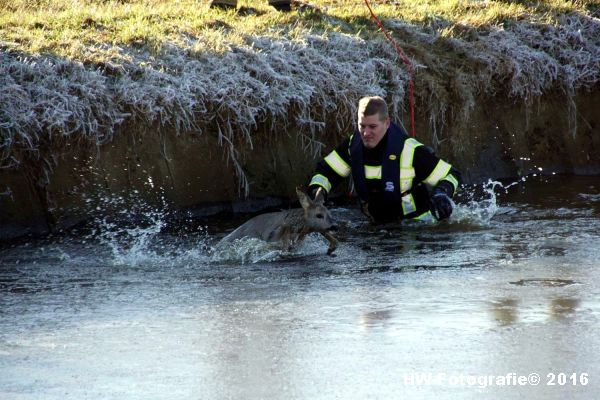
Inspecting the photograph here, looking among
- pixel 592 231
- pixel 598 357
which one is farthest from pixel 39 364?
pixel 592 231

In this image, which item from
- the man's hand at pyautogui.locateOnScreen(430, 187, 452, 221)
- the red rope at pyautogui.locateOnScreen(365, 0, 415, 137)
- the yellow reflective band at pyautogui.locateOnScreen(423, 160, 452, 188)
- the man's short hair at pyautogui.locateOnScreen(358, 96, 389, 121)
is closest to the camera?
the man's hand at pyautogui.locateOnScreen(430, 187, 452, 221)

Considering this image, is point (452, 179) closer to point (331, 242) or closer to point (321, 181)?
point (321, 181)

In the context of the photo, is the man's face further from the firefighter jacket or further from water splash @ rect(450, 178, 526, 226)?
water splash @ rect(450, 178, 526, 226)

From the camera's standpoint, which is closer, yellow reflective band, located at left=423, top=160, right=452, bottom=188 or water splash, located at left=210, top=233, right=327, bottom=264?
water splash, located at left=210, top=233, right=327, bottom=264

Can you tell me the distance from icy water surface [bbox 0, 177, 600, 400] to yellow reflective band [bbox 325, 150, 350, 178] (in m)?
0.47

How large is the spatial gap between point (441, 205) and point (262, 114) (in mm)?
2202

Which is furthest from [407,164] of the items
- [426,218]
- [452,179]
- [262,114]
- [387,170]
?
[262,114]

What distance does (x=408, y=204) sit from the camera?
9039 mm

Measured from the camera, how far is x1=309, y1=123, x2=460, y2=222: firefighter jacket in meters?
8.91

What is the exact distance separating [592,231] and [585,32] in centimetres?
441

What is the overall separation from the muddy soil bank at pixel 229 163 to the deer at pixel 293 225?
188 cm

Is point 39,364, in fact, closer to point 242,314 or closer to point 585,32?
point 242,314

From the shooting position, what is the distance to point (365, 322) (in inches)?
227

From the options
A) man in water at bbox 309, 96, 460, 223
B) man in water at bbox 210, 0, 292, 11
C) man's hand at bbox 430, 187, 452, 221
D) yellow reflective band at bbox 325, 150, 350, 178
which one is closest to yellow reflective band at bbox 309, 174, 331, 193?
man in water at bbox 309, 96, 460, 223
